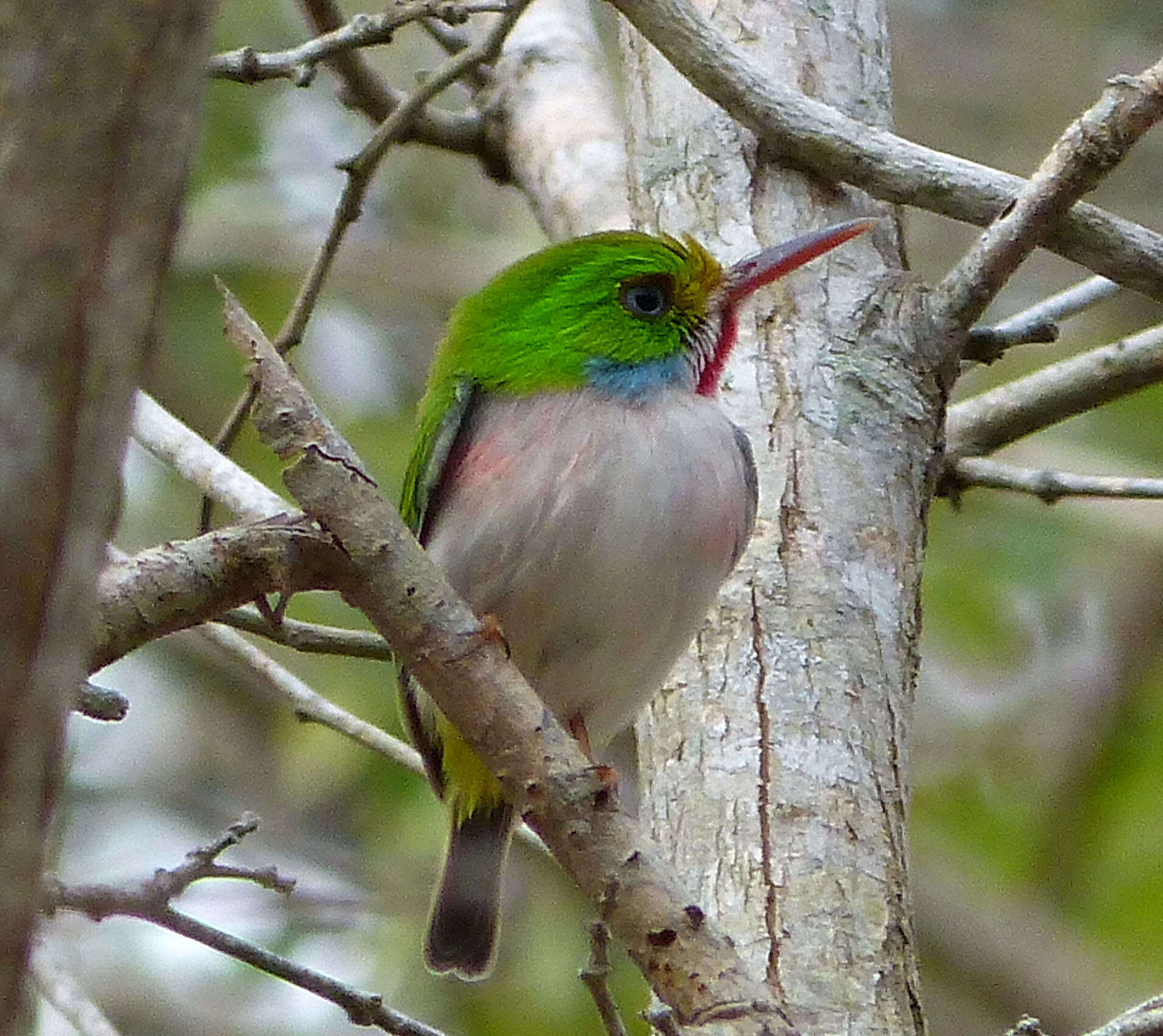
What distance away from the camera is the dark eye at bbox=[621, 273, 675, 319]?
3.37 metres

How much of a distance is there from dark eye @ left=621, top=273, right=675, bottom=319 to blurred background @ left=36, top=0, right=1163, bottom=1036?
1.86 meters

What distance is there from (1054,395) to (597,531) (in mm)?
900

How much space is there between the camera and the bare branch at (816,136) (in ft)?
9.90

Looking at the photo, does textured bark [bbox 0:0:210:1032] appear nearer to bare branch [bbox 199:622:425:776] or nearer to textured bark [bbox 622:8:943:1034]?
textured bark [bbox 622:8:943:1034]

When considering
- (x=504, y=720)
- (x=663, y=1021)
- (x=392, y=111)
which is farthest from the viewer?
(x=392, y=111)

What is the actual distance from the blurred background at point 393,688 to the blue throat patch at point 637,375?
6.09 feet

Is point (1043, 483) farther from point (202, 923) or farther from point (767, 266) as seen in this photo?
point (202, 923)

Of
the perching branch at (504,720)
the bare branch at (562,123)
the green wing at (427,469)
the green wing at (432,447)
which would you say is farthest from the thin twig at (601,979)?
the bare branch at (562,123)

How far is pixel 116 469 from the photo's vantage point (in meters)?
0.92

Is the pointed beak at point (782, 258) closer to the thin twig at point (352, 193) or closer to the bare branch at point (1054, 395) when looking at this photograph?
the bare branch at point (1054, 395)

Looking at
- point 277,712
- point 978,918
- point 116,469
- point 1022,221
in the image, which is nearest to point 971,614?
point 978,918

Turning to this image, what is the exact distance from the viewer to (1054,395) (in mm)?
3291

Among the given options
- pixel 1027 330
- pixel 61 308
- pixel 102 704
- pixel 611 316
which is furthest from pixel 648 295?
pixel 61 308

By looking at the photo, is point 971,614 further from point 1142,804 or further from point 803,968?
point 803,968
